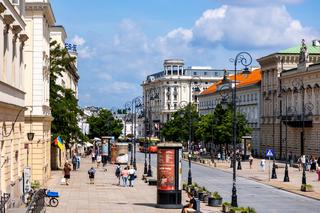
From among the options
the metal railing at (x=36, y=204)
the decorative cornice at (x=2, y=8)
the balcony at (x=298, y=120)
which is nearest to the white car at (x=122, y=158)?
the balcony at (x=298, y=120)

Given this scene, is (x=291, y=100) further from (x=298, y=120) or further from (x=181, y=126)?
(x=181, y=126)

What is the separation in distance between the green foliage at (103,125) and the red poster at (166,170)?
4275 inches

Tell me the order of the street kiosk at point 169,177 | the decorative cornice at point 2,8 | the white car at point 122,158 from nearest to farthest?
the decorative cornice at point 2,8, the street kiosk at point 169,177, the white car at point 122,158

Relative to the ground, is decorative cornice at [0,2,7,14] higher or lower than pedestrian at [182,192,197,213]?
higher

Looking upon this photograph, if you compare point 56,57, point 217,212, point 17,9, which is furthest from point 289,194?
point 56,57

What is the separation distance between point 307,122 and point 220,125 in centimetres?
1352

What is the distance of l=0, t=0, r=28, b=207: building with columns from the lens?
29141mm

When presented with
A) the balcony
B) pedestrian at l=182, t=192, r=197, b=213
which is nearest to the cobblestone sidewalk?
pedestrian at l=182, t=192, r=197, b=213

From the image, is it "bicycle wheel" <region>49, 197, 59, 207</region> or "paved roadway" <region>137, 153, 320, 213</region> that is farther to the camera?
"paved roadway" <region>137, 153, 320, 213</region>

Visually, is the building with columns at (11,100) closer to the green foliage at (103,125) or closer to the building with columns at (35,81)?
the building with columns at (35,81)

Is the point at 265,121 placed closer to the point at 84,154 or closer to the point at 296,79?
the point at 296,79

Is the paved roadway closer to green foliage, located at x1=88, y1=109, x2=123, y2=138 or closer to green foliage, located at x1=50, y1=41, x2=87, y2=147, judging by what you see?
green foliage, located at x1=50, y1=41, x2=87, y2=147

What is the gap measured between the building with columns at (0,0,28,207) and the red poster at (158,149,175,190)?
22.3 ft

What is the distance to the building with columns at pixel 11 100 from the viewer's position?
95.6 ft
